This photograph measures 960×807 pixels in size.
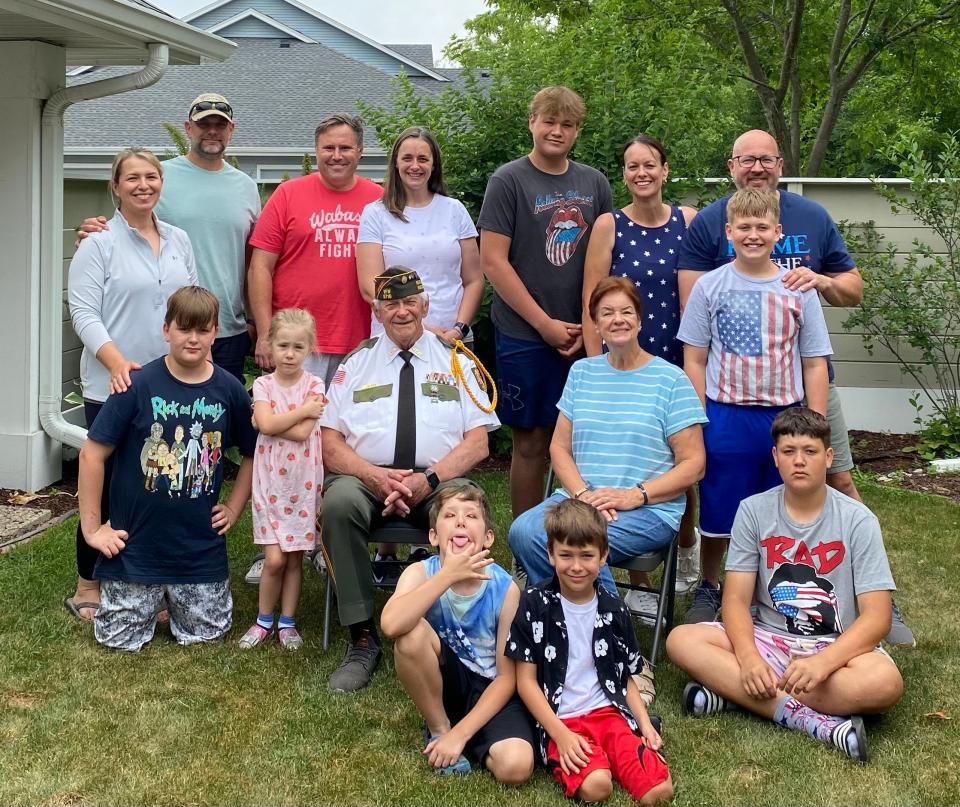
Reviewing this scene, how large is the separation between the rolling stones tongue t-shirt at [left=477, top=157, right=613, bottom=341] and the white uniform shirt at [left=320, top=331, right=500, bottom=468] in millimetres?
635

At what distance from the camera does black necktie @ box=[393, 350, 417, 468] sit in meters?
4.23

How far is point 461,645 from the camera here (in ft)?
11.4

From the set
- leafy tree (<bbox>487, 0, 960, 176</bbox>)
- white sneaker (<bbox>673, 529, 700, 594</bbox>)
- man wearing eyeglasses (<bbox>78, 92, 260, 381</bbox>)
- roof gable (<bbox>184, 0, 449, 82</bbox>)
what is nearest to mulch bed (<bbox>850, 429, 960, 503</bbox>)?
white sneaker (<bbox>673, 529, 700, 594</bbox>)

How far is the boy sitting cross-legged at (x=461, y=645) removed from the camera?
3217 millimetres

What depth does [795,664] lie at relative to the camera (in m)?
3.42

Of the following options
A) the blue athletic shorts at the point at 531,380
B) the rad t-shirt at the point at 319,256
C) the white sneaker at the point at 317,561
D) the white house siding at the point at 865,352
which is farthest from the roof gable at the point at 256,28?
the blue athletic shorts at the point at 531,380

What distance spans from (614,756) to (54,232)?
4.50 m

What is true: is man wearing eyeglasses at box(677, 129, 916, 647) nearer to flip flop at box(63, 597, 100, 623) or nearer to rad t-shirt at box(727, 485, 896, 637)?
rad t-shirt at box(727, 485, 896, 637)

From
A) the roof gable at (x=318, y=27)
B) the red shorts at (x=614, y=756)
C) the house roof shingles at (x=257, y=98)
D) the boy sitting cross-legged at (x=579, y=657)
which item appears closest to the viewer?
the red shorts at (x=614, y=756)

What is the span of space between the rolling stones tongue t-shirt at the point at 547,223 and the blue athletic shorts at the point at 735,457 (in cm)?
86

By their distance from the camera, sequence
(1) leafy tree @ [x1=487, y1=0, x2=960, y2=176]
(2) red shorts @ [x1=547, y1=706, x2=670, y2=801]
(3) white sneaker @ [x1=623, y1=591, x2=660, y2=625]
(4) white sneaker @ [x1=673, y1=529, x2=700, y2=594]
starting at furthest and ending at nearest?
(1) leafy tree @ [x1=487, y1=0, x2=960, y2=176] → (4) white sneaker @ [x1=673, y1=529, x2=700, y2=594] → (3) white sneaker @ [x1=623, y1=591, x2=660, y2=625] → (2) red shorts @ [x1=547, y1=706, x2=670, y2=801]

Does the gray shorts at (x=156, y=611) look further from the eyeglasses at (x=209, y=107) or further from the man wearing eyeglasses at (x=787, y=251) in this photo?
the eyeglasses at (x=209, y=107)

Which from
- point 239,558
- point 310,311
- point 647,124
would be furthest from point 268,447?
point 647,124

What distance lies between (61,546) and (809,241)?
140 inches
